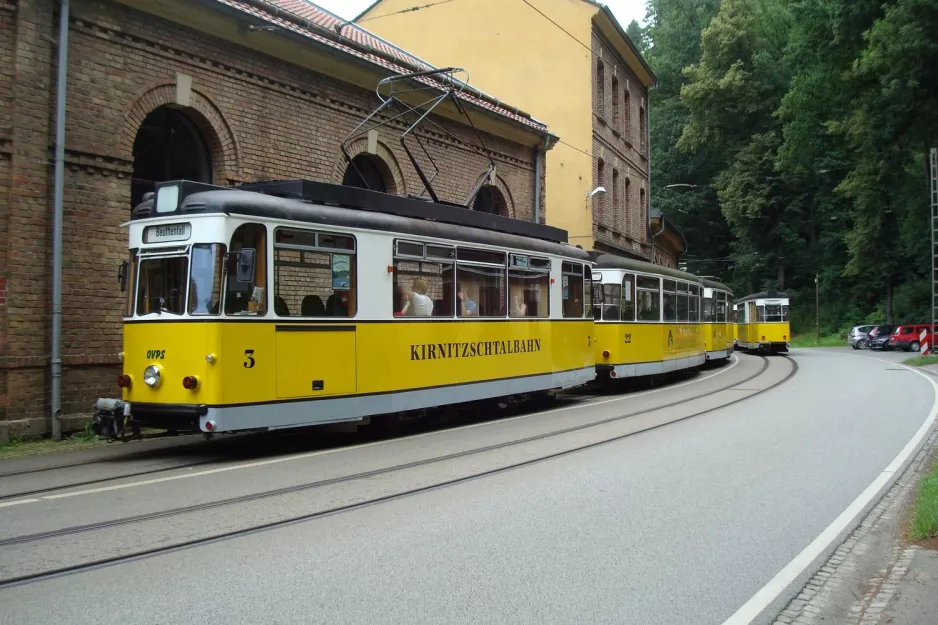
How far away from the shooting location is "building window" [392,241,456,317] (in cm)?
1097

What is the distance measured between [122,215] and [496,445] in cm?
615

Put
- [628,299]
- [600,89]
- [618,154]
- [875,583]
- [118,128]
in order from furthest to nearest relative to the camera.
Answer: [618,154]
[600,89]
[628,299]
[118,128]
[875,583]

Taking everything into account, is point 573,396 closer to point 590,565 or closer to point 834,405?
point 834,405

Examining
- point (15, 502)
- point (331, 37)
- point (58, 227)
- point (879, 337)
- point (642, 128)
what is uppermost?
point (642, 128)

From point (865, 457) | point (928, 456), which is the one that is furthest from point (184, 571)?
point (928, 456)

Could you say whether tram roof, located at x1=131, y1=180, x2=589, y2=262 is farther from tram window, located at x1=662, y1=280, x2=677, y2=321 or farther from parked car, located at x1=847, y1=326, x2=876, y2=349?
parked car, located at x1=847, y1=326, x2=876, y2=349

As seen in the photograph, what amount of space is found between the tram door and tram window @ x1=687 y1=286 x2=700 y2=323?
1502 centimetres

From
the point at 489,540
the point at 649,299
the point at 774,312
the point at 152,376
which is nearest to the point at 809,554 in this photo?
the point at 489,540

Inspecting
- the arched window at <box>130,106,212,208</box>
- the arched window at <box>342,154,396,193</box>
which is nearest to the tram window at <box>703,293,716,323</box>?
the arched window at <box>342,154,396,193</box>

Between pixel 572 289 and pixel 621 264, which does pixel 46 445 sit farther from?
pixel 621 264

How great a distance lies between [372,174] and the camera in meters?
17.8

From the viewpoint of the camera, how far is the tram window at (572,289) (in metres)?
15.2

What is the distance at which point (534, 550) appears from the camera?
215 inches

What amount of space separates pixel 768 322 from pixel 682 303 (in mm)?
19042
